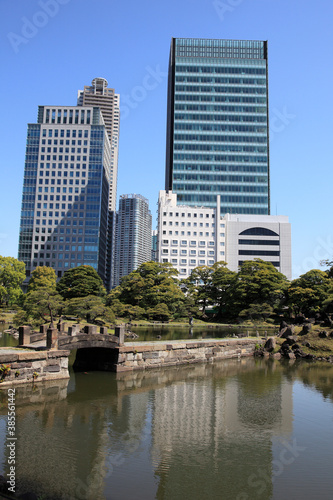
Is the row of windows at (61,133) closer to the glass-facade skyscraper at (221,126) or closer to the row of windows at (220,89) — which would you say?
the glass-facade skyscraper at (221,126)

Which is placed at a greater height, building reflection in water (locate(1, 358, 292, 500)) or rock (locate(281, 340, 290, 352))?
rock (locate(281, 340, 290, 352))

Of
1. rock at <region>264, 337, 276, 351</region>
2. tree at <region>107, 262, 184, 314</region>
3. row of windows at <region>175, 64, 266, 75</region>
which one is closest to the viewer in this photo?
rock at <region>264, 337, 276, 351</region>

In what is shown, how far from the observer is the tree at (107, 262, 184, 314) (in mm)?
85938

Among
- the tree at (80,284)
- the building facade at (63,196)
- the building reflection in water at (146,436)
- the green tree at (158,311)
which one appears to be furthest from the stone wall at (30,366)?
the building facade at (63,196)

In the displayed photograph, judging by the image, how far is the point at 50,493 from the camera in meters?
11.6

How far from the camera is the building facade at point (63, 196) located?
461 ft

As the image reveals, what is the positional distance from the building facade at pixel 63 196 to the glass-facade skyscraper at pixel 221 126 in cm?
3016

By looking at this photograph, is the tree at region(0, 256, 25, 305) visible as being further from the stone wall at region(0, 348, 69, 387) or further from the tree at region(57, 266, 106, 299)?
the stone wall at region(0, 348, 69, 387)

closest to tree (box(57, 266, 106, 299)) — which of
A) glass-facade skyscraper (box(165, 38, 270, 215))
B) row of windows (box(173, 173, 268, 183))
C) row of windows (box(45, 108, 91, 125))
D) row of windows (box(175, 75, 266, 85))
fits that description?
glass-facade skyscraper (box(165, 38, 270, 215))

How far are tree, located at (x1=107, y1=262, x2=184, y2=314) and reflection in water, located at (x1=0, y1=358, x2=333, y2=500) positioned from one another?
56220 mm

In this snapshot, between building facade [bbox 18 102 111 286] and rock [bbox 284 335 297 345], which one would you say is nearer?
rock [bbox 284 335 297 345]

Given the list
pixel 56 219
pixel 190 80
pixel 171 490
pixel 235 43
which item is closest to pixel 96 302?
pixel 171 490

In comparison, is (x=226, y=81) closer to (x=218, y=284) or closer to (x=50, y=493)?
(x=218, y=284)

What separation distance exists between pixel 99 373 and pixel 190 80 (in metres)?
138
